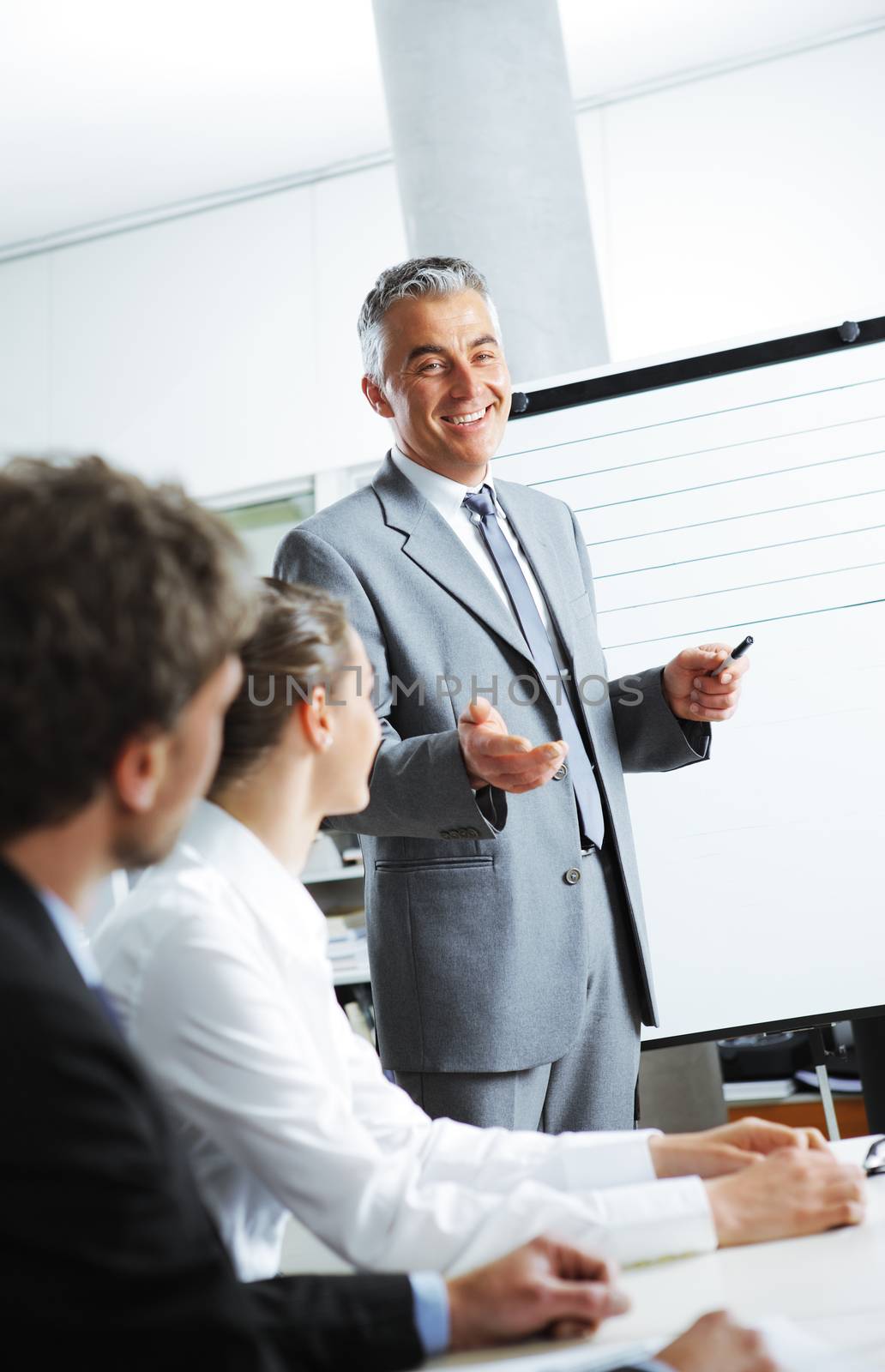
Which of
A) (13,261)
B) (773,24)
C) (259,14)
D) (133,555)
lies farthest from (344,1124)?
(13,261)

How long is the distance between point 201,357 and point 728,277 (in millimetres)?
2065

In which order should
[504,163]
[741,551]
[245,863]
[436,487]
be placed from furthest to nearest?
[504,163] < [741,551] < [436,487] < [245,863]

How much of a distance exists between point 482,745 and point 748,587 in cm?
100

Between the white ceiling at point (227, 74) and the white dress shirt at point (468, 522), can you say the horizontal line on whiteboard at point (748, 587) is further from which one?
the white ceiling at point (227, 74)

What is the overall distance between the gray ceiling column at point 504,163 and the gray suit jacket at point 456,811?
1.17 meters

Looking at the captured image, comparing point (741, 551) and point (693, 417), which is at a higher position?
point (693, 417)

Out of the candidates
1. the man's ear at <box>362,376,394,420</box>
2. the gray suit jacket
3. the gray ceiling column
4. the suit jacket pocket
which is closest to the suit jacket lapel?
the gray suit jacket

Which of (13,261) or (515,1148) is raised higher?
(13,261)

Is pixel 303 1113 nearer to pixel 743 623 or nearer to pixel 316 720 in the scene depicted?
pixel 316 720

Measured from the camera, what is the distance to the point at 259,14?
3916mm

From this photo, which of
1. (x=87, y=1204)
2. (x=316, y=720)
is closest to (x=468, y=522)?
(x=316, y=720)

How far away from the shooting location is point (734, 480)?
2320 millimetres

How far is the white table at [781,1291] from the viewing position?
32.1 inches

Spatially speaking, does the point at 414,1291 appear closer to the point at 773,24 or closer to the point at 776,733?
the point at 776,733
